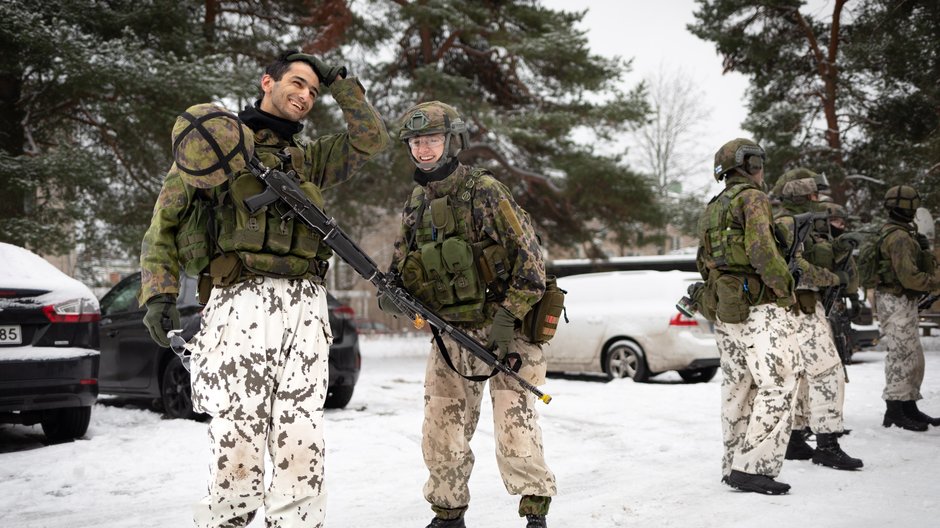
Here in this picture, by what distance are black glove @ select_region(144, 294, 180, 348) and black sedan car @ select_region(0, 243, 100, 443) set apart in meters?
3.61

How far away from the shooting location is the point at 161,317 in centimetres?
305

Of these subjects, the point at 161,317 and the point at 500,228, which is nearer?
the point at 161,317

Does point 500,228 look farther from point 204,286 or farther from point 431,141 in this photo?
point 204,286

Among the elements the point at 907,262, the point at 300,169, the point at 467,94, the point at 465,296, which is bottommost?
the point at 465,296

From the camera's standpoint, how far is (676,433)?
7219 mm

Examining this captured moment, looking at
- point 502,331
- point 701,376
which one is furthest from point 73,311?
point 701,376

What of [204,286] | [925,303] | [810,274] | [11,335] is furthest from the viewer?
[925,303]

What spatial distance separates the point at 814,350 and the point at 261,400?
4290 millimetres

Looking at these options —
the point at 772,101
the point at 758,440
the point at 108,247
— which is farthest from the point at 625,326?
the point at 772,101

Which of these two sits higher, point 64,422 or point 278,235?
point 278,235

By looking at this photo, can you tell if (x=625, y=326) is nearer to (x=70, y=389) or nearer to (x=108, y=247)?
(x=70, y=389)

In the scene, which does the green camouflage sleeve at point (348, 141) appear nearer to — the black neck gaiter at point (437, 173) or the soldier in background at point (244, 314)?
the soldier in background at point (244, 314)

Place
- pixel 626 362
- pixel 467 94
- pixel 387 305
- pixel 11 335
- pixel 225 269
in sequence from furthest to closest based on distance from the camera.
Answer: pixel 467 94 < pixel 626 362 < pixel 11 335 < pixel 387 305 < pixel 225 269

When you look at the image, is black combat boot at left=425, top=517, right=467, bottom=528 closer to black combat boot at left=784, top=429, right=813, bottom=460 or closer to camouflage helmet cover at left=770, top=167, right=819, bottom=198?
black combat boot at left=784, top=429, right=813, bottom=460
